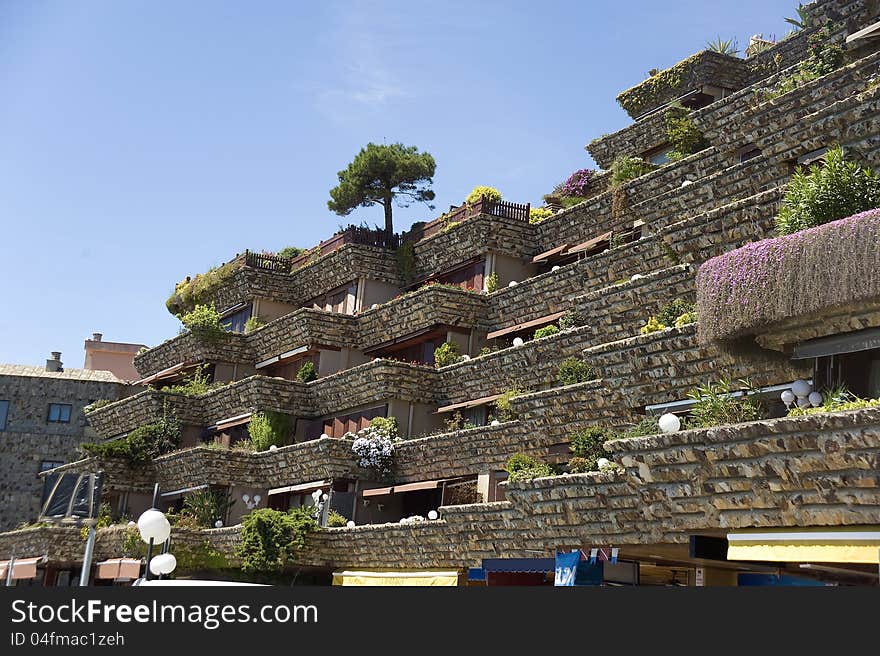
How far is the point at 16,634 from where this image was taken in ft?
39.4

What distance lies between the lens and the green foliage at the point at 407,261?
149ft

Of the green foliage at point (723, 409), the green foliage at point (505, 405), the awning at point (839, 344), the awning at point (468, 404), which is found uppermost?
the awning at point (468, 404)

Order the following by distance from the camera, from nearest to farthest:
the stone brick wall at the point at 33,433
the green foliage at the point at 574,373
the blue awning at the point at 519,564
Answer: the blue awning at the point at 519,564 < the green foliage at the point at 574,373 < the stone brick wall at the point at 33,433

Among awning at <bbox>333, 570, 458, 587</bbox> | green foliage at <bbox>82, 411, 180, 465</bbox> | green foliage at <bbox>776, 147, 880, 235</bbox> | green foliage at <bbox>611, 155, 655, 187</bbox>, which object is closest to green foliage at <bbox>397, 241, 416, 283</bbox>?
green foliage at <bbox>611, 155, 655, 187</bbox>

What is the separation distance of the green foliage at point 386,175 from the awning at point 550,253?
11.9m

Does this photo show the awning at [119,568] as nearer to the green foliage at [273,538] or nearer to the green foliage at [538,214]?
the green foliage at [273,538]

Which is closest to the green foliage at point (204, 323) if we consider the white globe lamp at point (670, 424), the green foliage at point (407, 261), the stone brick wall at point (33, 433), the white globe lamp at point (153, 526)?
the green foliage at point (407, 261)

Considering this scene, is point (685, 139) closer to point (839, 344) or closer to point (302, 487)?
point (839, 344)

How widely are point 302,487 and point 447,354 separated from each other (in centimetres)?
730

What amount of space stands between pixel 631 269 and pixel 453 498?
10.0 meters

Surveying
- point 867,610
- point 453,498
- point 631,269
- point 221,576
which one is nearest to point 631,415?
point 631,269

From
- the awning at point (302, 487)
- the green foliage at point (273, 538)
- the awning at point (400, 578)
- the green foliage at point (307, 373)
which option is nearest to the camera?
the awning at point (400, 578)

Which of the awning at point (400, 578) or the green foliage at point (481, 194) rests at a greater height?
the green foliage at point (481, 194)

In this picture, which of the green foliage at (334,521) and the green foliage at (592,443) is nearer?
the green foliage at (592,443)
